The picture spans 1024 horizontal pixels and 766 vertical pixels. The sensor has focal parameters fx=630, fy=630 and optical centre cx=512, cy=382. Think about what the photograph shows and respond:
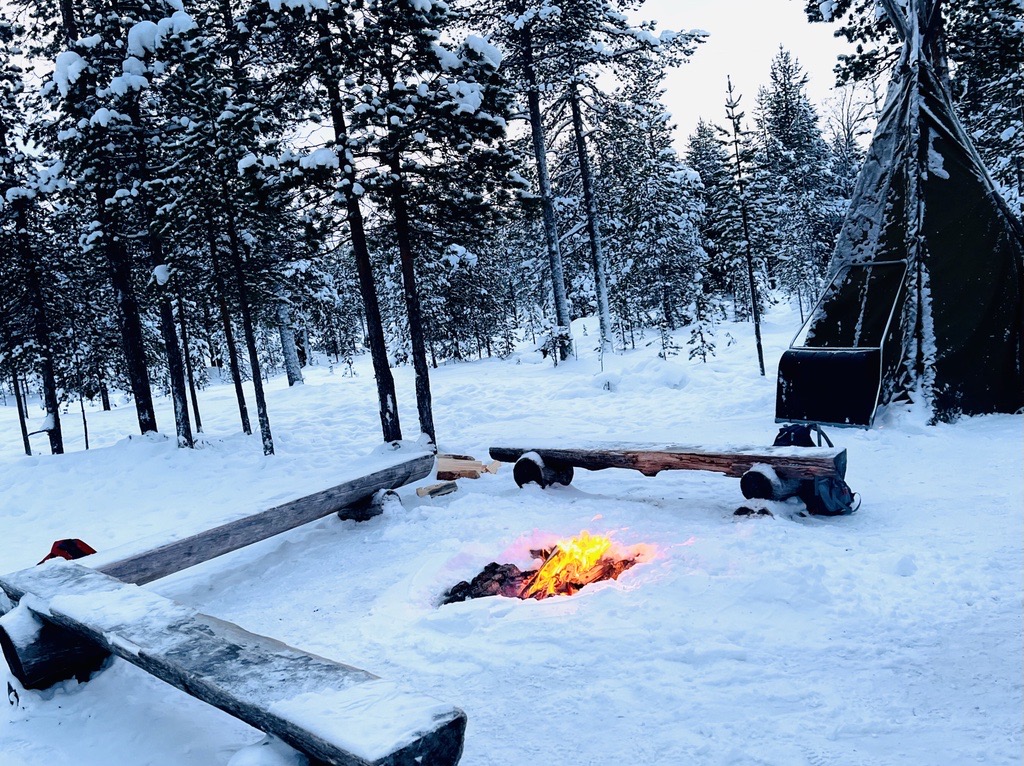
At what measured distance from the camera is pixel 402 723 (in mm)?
2398

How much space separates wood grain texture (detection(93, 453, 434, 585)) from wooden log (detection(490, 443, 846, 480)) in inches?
65.5

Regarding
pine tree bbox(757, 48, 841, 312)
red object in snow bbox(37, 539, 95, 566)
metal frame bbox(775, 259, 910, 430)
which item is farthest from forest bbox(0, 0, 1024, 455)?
pine tree bbox(757, 48, 841, 312)

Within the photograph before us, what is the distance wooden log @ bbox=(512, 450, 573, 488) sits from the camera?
8.19m

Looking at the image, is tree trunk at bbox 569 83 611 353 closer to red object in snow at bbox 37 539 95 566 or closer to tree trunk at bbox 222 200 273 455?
tree trunk at bbox 222 200 273 455

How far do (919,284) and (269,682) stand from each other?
1024 centimetres

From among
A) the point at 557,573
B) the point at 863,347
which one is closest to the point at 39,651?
the point at 557,573

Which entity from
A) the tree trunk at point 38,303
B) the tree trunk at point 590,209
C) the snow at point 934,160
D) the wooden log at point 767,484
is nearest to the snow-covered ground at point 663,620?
the wooden log at point 767,484

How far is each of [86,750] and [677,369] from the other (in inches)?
571

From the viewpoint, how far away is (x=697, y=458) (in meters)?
6.90

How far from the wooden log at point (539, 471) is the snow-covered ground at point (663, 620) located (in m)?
0.26

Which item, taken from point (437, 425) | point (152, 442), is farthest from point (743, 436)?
point (152, 442)

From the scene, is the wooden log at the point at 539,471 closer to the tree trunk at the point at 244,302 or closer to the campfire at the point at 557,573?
the campfire at the point at 557,573

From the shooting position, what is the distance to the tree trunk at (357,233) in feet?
32.3

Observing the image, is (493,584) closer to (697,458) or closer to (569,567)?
(569,567)
